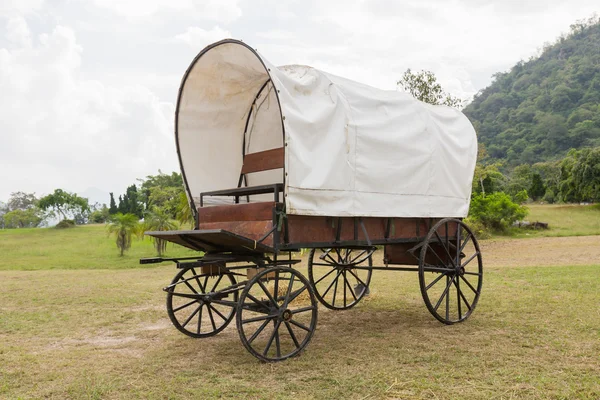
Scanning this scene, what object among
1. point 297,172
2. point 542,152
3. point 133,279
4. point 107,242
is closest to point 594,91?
point 542,152

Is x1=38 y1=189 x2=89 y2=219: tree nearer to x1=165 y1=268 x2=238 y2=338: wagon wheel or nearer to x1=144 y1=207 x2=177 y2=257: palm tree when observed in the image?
x1=144 y1=207 x2=177 y2=257: palm tree

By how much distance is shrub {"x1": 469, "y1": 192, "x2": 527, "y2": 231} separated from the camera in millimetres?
24219

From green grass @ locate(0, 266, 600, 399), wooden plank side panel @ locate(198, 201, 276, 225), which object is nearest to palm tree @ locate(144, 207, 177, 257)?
green grass @ locate(0, 266, 600, 399)

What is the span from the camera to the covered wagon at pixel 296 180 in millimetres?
5602

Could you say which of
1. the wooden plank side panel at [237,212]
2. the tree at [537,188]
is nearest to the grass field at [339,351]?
the wooden plank side panel at [237,212]

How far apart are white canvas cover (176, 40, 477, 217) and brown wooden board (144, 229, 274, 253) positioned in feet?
1.82

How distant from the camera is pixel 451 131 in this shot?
795 cm

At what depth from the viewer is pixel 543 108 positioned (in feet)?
226

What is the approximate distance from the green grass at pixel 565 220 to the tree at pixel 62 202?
42.2 m

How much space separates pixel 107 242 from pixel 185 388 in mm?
28893

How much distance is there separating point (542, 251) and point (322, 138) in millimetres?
14940

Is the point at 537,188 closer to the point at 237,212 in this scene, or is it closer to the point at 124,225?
the point at 124,225

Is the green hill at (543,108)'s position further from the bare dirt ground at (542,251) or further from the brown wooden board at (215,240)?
the brown wooden board at (215,240)

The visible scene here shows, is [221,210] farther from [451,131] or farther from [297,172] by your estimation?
[451,131]
